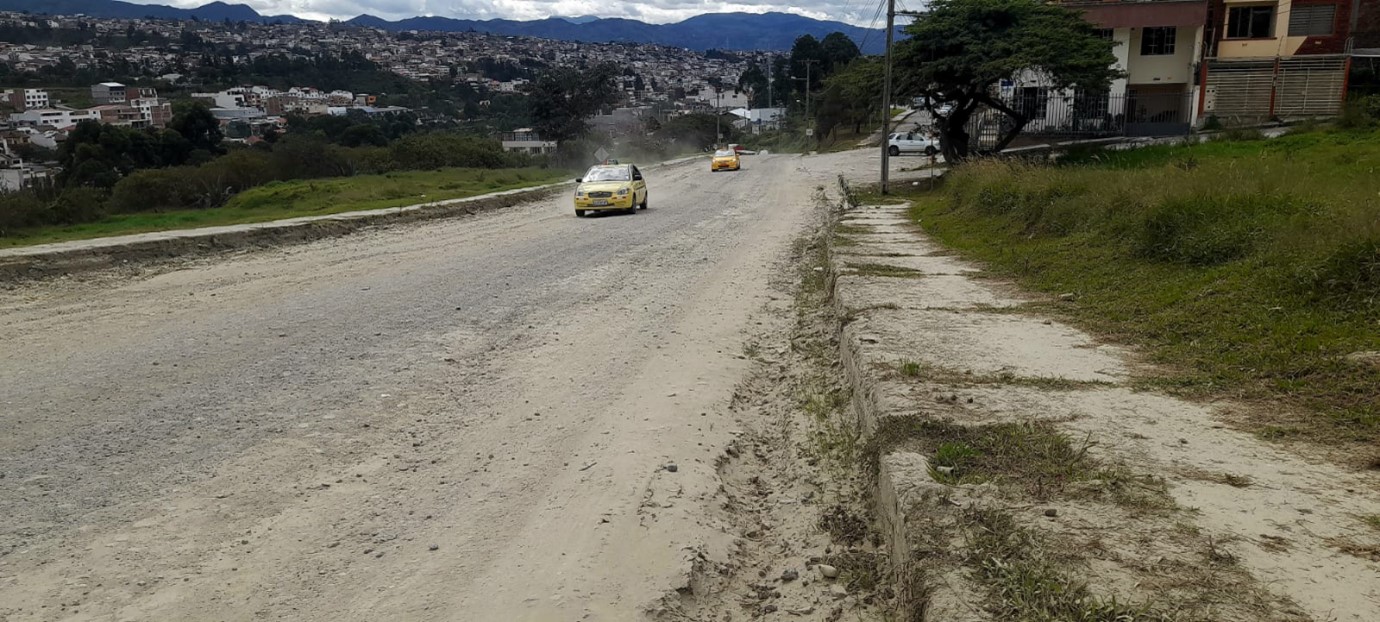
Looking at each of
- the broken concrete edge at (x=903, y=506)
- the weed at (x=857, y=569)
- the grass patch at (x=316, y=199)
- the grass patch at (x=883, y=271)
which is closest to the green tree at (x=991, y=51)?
the grass patch at (x=883, y=271)

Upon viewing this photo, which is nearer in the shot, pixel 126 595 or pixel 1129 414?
pixel 126 595

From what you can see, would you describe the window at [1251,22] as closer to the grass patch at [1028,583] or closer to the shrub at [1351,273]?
the shrub at [1351,273]

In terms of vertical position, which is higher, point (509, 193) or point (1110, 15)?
point (1110, 15)

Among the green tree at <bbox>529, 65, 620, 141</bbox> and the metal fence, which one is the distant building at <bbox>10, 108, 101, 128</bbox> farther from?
the metal fence

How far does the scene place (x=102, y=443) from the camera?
550 cm

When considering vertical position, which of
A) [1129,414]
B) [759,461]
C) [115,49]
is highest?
[115,49]

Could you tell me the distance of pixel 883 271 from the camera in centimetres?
1187

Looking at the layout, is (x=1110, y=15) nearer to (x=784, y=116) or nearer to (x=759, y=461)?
(x=759, y=461)

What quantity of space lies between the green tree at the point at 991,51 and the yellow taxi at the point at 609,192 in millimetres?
9693

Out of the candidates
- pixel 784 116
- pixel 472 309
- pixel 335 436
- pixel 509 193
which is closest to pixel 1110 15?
pixel 509 193

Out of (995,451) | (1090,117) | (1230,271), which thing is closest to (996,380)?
(995,451)

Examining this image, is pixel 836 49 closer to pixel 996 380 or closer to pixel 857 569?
pixel 996 380

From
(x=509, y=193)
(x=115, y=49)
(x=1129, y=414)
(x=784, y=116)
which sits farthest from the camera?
(x=115, y=49)

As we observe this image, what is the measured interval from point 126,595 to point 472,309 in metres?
6.44
